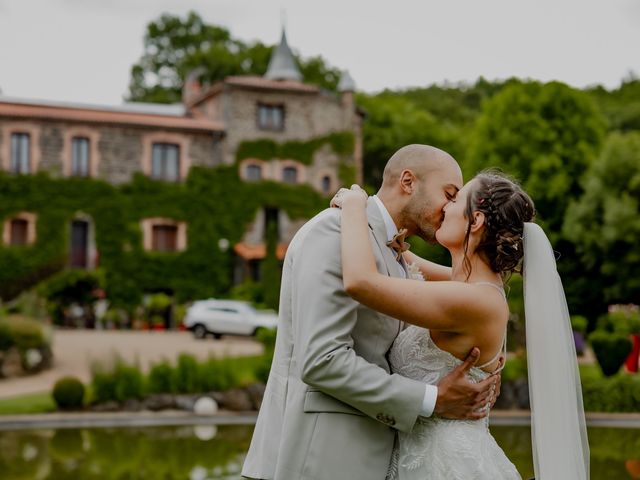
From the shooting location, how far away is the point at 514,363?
15.7 meters

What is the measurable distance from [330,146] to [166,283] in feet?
27.7

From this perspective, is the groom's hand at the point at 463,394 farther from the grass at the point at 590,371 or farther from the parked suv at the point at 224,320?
the parked suv at the point at 224,320

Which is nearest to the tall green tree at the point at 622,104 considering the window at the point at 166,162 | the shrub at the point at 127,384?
the window at the point at 166,162

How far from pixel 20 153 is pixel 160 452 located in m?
23.6

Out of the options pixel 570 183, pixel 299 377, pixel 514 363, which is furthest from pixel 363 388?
pixel 570 183

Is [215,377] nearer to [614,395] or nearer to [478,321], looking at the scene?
[614,395]

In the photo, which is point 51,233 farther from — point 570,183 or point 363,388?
point 363,388

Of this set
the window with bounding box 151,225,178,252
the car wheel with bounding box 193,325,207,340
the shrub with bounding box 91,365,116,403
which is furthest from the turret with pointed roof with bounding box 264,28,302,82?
the shrub with bounding box 91,365,116,403

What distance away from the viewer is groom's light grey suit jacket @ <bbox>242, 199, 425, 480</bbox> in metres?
2.77

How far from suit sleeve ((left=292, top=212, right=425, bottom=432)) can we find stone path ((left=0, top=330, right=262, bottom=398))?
487 inches

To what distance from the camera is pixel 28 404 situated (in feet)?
47.5

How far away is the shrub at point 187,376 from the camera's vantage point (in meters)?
14.6

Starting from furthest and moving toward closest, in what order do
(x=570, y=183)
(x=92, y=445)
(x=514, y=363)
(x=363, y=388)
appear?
1. (x=570, y=183)
2. (x=514, y=363)
3. (x=92, y=445)
4. (x=363, y=388)

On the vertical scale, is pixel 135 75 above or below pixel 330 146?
above
